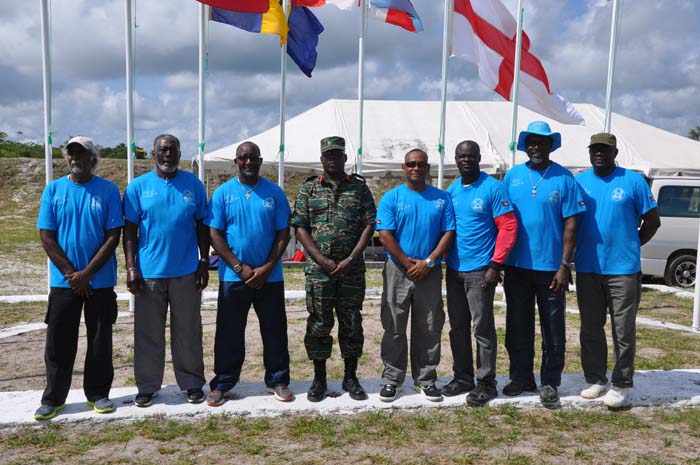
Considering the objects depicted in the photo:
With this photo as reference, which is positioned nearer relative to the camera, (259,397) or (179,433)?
(179,433)

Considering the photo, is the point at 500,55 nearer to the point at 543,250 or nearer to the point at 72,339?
the point at 543,250

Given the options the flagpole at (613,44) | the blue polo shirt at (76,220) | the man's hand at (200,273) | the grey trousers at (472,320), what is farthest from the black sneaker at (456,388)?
the flagpole at (613,44)

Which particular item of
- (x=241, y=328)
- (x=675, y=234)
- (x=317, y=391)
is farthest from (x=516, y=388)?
(x=675, y=234)

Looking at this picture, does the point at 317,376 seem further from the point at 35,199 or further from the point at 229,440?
the point at 35,199

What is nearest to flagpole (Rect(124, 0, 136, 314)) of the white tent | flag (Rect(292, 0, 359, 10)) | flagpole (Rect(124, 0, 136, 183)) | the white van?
flagpole (Rect(124, 0, 136, 183))

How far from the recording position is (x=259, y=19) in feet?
23.2

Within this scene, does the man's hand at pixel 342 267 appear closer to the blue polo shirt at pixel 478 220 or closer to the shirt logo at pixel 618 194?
the blue polo shirt at pixel 478 220

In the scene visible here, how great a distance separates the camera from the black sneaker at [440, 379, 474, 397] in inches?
169

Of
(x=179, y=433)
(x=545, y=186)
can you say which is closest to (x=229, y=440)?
(x=179, y=433)

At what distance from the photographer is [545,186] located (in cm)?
405

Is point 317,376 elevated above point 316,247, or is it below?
below

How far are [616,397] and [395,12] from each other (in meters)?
5.93

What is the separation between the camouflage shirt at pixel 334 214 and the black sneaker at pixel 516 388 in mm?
1443

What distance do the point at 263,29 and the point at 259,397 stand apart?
465 centimetres
